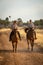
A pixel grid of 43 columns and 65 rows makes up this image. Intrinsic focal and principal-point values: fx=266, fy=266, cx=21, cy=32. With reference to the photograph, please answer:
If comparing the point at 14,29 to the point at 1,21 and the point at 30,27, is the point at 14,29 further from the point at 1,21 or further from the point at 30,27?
the point at 1,21

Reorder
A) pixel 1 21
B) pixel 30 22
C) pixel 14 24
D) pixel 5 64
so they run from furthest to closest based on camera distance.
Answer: pixel 1 21 < pixel 30 22 < pixel 14 24 < pixel 5 64

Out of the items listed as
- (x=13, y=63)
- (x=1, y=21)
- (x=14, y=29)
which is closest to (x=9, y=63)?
(x=13, y=63)

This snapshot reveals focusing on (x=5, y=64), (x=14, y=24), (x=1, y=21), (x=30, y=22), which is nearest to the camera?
(x=5, y=64)

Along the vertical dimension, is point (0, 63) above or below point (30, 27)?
below

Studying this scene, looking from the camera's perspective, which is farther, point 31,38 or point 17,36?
point 31,38

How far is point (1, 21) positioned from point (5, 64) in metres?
119

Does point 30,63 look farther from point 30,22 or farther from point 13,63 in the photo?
point 30,22

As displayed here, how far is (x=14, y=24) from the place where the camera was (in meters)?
19.8

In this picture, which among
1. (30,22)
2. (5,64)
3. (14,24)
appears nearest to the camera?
(5,64)

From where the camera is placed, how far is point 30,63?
47.4 ft

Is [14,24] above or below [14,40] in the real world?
above

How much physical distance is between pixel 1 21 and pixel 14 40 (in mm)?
113031

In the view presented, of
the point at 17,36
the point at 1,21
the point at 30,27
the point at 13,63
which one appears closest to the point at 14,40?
the point at 17,36

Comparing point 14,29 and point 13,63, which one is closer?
point 13,63
